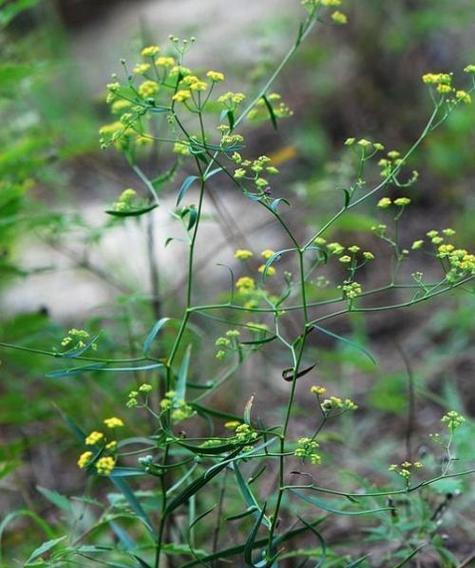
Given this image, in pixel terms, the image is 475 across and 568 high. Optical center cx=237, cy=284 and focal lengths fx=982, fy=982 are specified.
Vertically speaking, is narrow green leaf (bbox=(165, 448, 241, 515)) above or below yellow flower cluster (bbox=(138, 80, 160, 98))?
below

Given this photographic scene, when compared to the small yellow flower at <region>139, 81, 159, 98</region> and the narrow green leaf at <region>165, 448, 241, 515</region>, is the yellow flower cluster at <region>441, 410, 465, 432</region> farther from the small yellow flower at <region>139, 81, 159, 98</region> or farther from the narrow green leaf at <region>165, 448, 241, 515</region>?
the small yellow flower at <region>139, 81, 159, 98</region>

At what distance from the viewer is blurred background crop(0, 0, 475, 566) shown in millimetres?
2297

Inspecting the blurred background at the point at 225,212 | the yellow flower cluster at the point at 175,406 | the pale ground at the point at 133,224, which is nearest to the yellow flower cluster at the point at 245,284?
the yellow flower cluster at the point at 175,406

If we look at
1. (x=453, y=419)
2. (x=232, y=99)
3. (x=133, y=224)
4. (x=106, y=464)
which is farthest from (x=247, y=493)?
(x=133, y=224)

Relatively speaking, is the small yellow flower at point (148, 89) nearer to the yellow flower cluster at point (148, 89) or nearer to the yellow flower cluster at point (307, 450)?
the yellow flower cluster at point (148, 89)

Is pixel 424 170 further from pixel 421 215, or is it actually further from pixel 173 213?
pixel 173 213

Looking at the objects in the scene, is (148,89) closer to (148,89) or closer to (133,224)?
(148,89)

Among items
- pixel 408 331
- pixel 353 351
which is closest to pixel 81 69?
pixel 408 331

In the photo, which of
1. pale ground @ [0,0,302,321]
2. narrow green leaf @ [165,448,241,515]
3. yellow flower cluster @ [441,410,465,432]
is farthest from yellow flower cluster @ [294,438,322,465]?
pale ground @ [0,0,302,321]

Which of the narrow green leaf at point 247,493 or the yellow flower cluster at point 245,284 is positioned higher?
the yellow flower cluster at point 245,284

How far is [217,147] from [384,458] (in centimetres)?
159

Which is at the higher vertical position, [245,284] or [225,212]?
[245,284]

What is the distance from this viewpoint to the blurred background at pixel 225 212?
90.4 inches

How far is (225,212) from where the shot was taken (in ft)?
10.7
